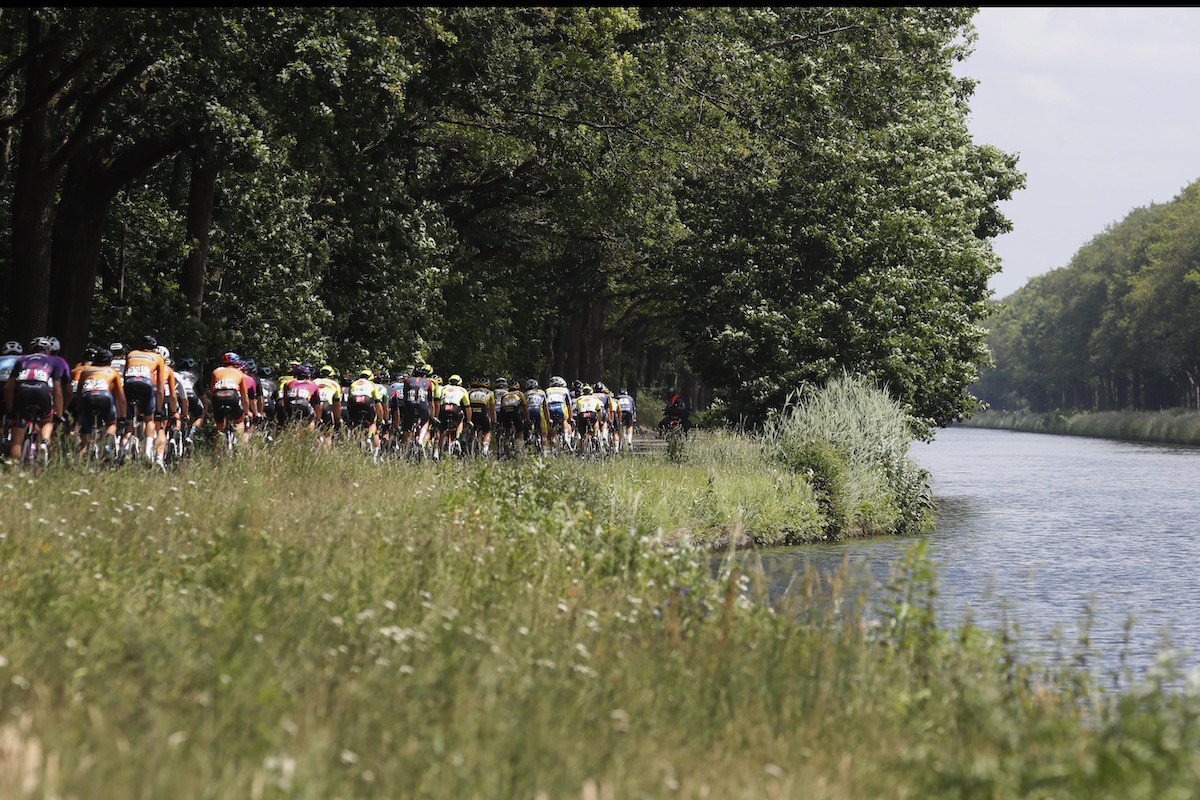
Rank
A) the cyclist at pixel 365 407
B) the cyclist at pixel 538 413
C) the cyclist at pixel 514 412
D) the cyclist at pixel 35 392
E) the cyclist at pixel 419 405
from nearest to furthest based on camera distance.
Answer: the cyclist at pixel 35 392 < the cyclist at pixel 365 407 < the cyclist at pixel 419 405 < the cyclist at pixel 538 413 < the cyclist at pixel 514 412

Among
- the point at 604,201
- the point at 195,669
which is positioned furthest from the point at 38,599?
the point at 604,201

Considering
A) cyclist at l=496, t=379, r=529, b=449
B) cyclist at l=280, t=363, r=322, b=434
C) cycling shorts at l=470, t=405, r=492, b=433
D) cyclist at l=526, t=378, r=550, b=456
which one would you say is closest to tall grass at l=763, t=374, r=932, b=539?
cyclist at l=526, t=378, r=550, b=456

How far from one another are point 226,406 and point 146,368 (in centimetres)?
285

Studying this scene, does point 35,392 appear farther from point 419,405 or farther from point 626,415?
point 626,415

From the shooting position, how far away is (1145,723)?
5043 millimetres

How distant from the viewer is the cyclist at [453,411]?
2567 cm

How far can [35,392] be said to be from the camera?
15.4 m

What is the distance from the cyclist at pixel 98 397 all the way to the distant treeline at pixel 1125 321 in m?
53.4

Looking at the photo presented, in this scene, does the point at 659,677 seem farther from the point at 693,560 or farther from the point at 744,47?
the point at 744,47

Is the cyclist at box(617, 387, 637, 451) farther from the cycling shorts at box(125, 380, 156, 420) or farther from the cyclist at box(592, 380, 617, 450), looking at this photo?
the cycling shorts at box(125, 380, 156, 420)

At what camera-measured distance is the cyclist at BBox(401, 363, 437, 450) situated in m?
25.4

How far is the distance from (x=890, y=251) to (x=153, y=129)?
1764 cm

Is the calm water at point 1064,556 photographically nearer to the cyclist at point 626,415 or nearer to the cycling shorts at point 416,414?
the cyclist at point 626,415

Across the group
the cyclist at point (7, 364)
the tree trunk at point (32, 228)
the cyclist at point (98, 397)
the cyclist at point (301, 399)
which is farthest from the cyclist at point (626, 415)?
the cyclist at point (7, 364)
